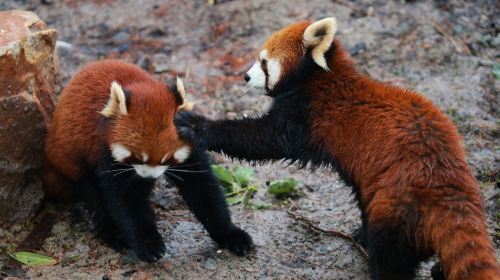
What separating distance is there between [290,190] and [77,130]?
1586 millimetres

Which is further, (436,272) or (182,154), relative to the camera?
(182,154)

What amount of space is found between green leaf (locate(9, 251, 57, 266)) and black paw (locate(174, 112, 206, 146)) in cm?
118

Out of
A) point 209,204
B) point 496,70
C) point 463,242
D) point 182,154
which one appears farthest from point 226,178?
point 496,70

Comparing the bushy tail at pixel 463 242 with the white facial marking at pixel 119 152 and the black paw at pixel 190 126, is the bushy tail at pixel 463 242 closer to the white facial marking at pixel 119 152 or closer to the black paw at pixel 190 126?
the black paw at pixel 190 126

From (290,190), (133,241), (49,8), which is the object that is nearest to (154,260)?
(133,241)

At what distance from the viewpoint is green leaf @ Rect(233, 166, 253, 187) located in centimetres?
502

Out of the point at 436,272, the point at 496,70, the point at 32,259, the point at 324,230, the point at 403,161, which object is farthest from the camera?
the point at 496,70

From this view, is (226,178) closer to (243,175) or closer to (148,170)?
(243,175)

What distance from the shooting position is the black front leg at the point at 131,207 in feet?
13.2

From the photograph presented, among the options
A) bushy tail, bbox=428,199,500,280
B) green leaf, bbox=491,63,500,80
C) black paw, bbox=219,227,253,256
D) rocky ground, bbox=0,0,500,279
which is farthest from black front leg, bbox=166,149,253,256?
green leaf, bbox=491,63,500,80

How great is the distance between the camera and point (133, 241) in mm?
4102

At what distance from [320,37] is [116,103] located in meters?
1.22

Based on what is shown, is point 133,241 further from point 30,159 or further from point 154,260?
point 30,159

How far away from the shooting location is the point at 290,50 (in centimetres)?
405
